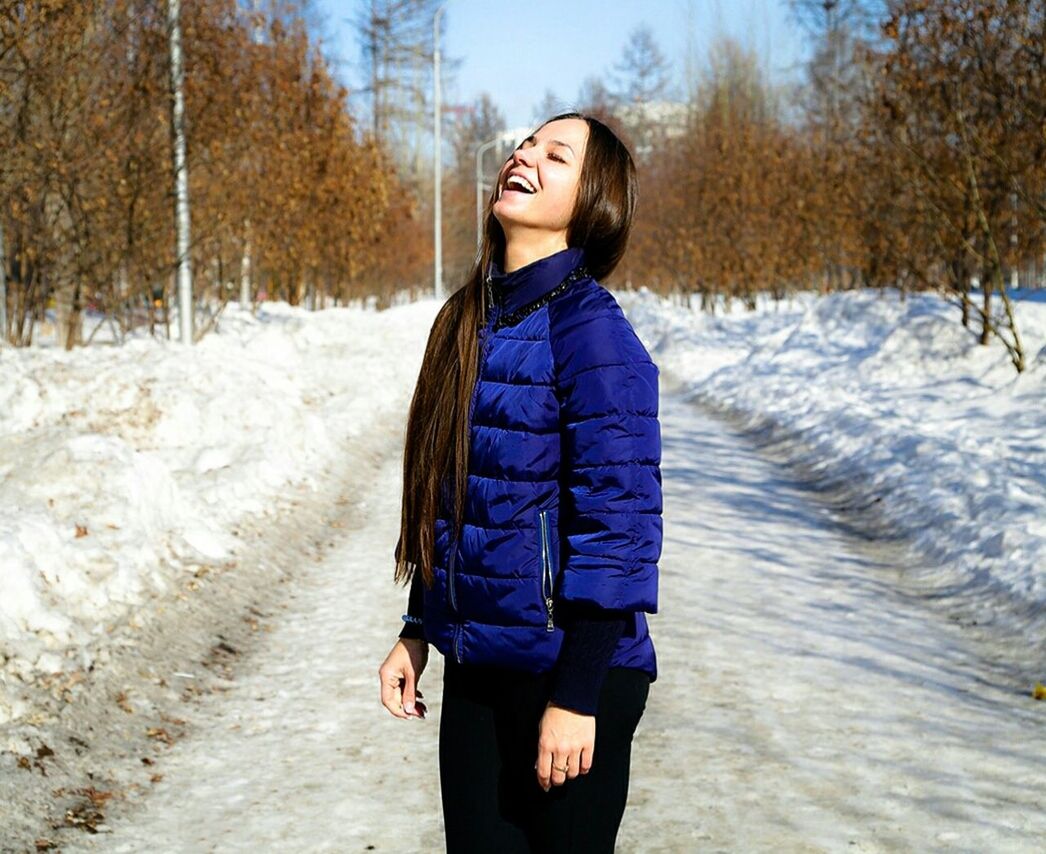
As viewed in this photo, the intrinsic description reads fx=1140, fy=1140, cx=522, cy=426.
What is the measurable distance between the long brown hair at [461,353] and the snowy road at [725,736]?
6.05 ft

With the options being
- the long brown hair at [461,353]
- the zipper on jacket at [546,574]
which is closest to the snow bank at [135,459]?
the long brown hair at [461,353]

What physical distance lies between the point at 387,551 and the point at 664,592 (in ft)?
7.15

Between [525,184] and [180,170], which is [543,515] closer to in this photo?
[525,184]

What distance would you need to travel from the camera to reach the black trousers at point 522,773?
2113 millimetres

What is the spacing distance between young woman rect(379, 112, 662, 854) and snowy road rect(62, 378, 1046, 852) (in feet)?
5.68

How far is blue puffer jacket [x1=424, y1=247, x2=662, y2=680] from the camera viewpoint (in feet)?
6.59

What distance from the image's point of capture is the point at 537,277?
2246 millimetres

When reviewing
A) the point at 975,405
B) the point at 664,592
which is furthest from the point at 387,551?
the point at 975,405

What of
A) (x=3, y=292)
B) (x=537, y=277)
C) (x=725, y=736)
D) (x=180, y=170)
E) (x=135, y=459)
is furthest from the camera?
(x=180, y=170)

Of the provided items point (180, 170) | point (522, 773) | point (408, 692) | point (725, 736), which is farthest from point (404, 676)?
point (180, 170)

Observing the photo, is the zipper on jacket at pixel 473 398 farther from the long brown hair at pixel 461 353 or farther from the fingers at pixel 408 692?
the fingers at pixel 408 692

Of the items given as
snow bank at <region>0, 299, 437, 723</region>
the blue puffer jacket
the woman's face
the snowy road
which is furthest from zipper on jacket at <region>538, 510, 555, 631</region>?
snow bank at <region>0, 299, 437, 723</region>

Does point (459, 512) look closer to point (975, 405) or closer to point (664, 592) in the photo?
point (664, 592)

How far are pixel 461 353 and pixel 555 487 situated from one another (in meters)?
0.38
